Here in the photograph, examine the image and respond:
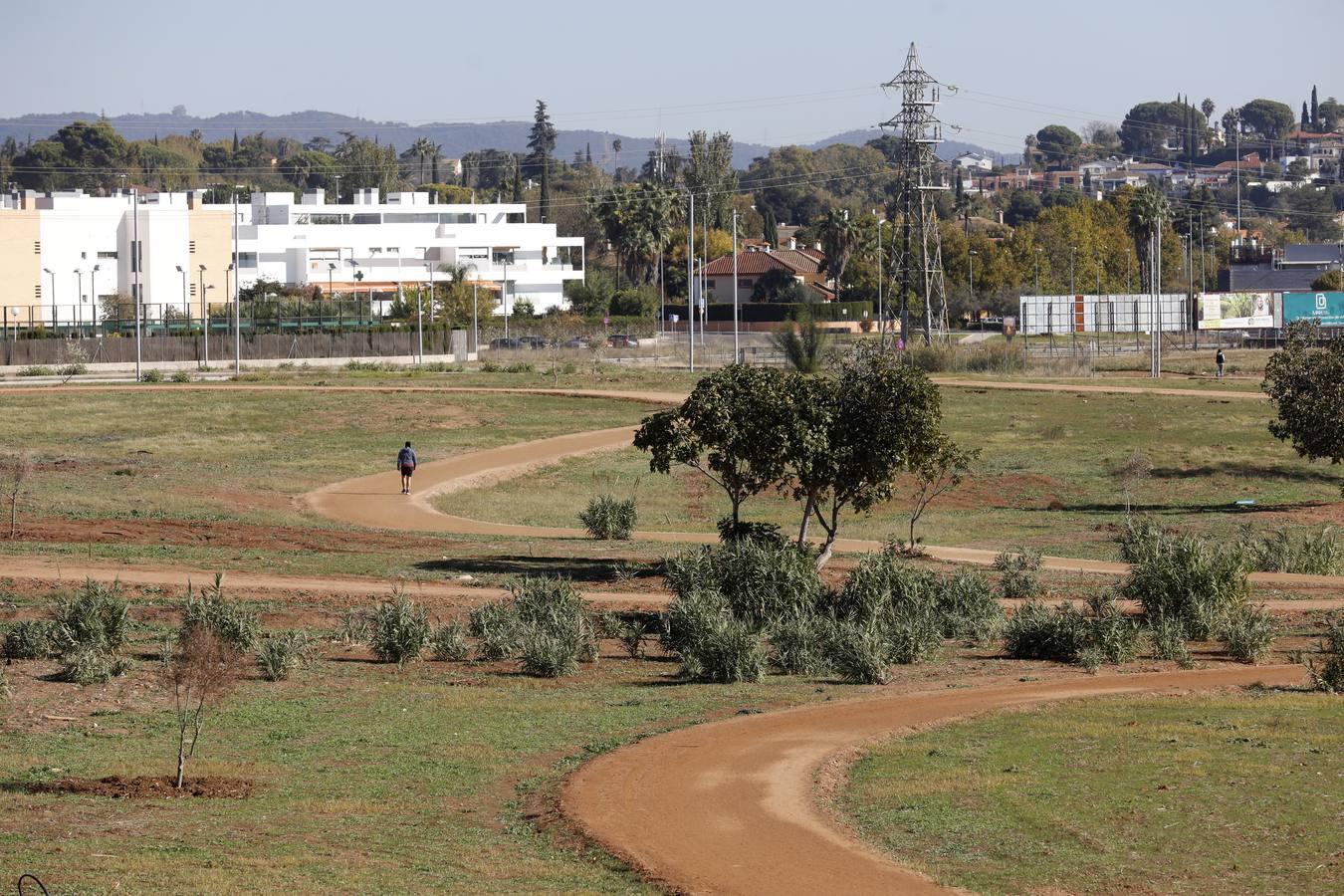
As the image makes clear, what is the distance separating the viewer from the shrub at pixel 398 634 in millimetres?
24812

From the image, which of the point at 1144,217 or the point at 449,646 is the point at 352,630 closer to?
the point at 449,646

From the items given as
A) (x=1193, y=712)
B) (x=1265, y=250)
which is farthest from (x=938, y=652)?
(x=1265, y=250)

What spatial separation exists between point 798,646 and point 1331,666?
800 centimetres

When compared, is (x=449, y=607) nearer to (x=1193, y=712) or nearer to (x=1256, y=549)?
(x=1193, y=712)

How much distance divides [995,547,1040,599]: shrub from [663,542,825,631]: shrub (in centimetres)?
503

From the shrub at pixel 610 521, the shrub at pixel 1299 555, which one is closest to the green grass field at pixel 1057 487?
the shrub at pixel 1299 555

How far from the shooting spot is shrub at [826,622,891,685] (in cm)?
2403

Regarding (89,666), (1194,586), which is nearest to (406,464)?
(89,666)

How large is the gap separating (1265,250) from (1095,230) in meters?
20.8

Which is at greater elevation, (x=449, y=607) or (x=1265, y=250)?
(x=1265, y=250)

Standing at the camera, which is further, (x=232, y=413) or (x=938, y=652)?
(x=232, y=413)

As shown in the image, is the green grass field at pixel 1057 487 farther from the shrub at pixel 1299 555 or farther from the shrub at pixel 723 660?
the shrub at pixel 723 660

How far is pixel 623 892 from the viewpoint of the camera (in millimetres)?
13695

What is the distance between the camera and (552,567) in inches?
1326
